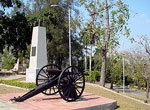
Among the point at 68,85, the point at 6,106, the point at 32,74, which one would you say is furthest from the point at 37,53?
the point at 6,106

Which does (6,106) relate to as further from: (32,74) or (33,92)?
(32,74)

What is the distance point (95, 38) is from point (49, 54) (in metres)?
17.5

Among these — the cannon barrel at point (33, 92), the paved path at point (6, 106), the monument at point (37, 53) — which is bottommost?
the paved path at point (6, 106)

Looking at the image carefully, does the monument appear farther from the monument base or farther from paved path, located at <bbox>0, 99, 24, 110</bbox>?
paved path, located at <bbox>0, 99, 24, 110</bbox>

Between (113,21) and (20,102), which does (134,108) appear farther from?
(113,21)

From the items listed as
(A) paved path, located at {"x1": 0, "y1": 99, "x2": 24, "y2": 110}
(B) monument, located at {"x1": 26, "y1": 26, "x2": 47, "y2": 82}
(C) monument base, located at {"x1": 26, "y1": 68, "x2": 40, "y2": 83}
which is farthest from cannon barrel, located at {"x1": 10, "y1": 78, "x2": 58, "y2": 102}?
(B) monument, located at {"x1": 26, "y1": 26, "x2": 47, "y2": 82}

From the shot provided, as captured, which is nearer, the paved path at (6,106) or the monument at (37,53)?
the paved path at (6,106)

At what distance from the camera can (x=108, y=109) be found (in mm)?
8398

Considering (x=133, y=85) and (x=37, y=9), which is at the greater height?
(x=37, y=9)

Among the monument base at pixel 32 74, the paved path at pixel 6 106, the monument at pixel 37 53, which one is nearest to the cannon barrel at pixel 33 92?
the paved path at pixel 6 106

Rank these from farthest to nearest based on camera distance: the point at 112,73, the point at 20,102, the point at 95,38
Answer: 1. the point at 112,73
2. the point at 95,38
3. the point at 20,102

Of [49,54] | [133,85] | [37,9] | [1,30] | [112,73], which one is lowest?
[133,85]

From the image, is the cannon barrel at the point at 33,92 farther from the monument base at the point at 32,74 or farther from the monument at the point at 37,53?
the monument at the point at 37,53

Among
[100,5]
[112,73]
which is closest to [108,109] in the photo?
[100,5]
